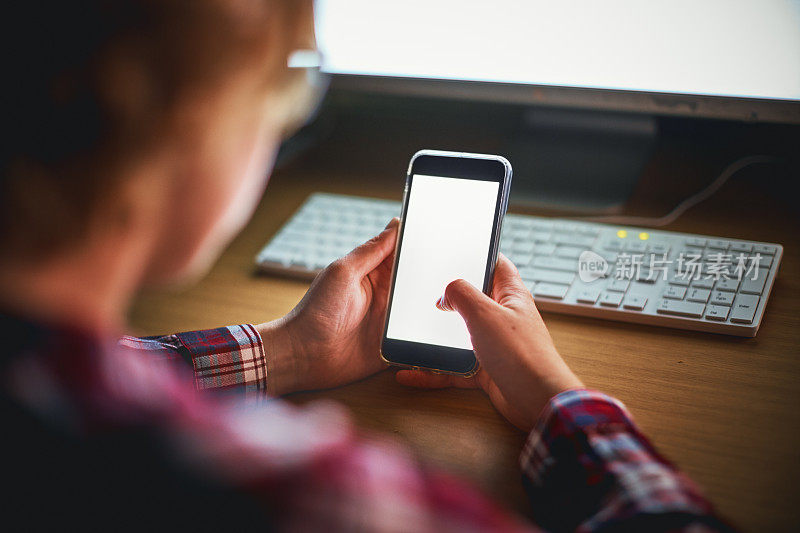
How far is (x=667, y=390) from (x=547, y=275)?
0.51 feet

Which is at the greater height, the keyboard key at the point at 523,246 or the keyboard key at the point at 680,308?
the keyboard key at the point at 523,246

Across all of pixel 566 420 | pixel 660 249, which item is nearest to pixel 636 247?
pixel 660 249

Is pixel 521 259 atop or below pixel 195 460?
atop

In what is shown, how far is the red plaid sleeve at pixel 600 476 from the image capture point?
0.32 m

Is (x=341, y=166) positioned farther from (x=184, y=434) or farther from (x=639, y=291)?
(x=184, y=434)

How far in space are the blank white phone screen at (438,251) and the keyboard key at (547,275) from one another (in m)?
0.07

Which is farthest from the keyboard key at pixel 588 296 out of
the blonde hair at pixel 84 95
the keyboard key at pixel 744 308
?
the blonde hair at pixel 84 95

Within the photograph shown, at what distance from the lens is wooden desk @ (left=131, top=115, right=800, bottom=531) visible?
41cm

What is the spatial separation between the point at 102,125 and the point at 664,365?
1.39 feet

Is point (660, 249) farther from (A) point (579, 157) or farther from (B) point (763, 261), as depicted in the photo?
(A) point (579, 157)

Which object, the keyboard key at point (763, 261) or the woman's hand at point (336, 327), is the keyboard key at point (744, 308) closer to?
the keyboard key at point (763, 261)

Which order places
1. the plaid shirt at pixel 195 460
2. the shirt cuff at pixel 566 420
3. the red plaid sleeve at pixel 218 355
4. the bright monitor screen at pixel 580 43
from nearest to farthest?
the plaid shirt at pixel 195 460 < the shirt cuff at pixel 566 420 < the red plaid sleeve at pixel 218 355 < the bright monitor screen at pixel 580 43

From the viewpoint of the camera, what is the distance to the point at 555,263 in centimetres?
61

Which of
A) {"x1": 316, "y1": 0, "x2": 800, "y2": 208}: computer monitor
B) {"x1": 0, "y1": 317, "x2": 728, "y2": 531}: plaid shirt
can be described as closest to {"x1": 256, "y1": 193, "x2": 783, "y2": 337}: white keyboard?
{"x1": 316, "y1": 0, "x2": 800, "y2": 208}: computer monitor
